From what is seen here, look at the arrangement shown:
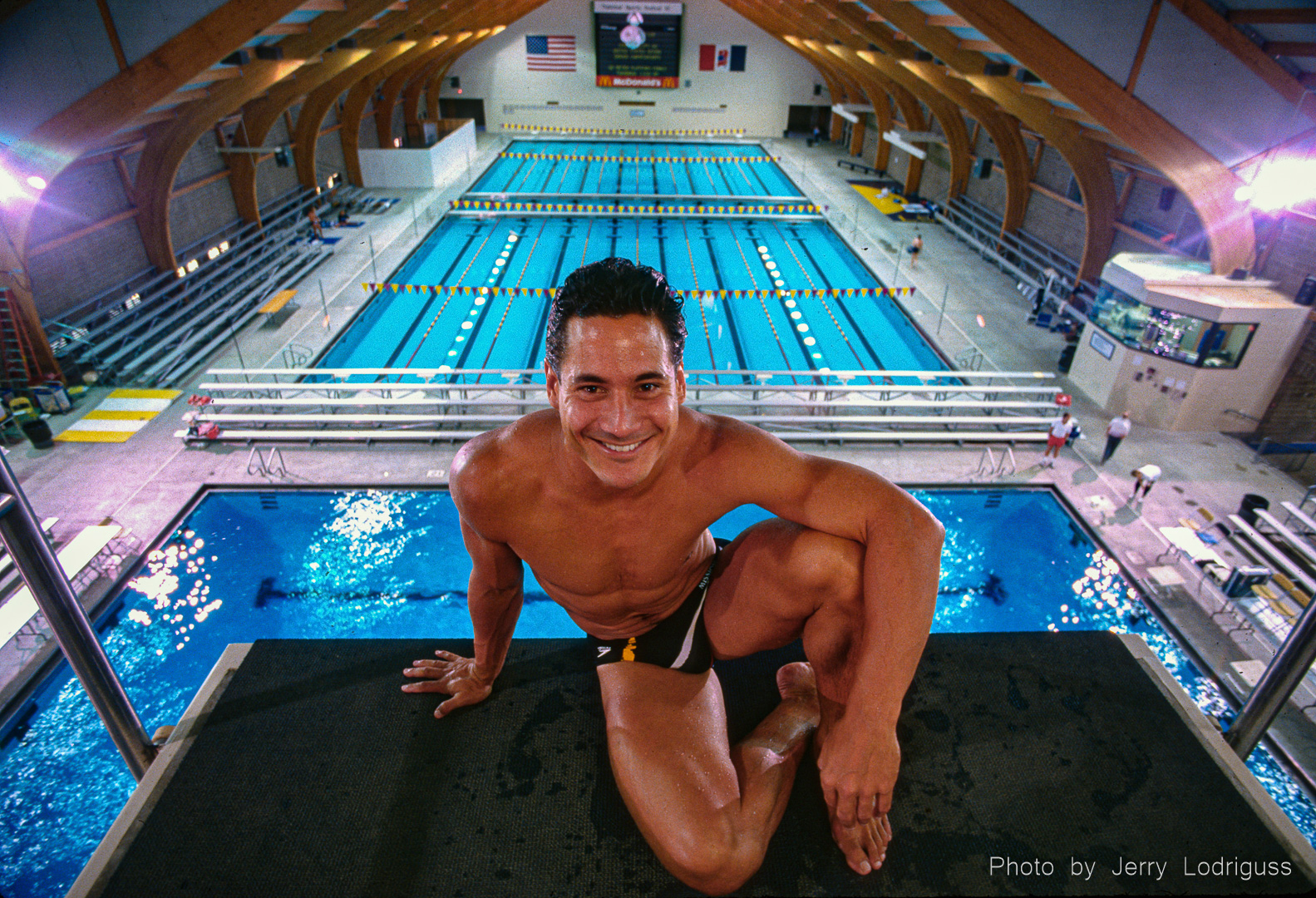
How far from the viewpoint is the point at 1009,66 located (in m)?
9.44

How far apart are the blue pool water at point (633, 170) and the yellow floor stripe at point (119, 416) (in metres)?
10.5

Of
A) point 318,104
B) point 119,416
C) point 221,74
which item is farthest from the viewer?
point 318,104

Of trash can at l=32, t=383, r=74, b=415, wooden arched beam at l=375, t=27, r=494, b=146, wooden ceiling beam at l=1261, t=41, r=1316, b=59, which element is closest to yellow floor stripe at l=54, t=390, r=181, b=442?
trash can at l=32, t=383, r=74, b=415

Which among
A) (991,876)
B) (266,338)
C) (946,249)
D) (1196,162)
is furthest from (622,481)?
(946,249)

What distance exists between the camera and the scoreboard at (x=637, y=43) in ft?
77.6

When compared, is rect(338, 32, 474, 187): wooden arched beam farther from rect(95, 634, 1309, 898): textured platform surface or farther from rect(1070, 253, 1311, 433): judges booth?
rect(95, 634, 1309, 898): textured platform surface

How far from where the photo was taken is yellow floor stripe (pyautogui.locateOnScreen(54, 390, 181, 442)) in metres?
6.78

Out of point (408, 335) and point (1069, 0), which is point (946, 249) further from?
point (408, 335)

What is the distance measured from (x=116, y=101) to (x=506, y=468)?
312 inches

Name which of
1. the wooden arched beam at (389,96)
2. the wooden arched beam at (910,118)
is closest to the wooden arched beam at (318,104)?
the wooden arched beam at (389,96)

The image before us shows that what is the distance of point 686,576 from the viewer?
2086mm

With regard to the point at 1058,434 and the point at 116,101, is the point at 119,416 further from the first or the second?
the point at 1058,434

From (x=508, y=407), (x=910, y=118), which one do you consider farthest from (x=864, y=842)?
(x=910, y=118)

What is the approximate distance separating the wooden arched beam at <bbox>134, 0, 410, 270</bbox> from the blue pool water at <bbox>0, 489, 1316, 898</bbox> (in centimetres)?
633
